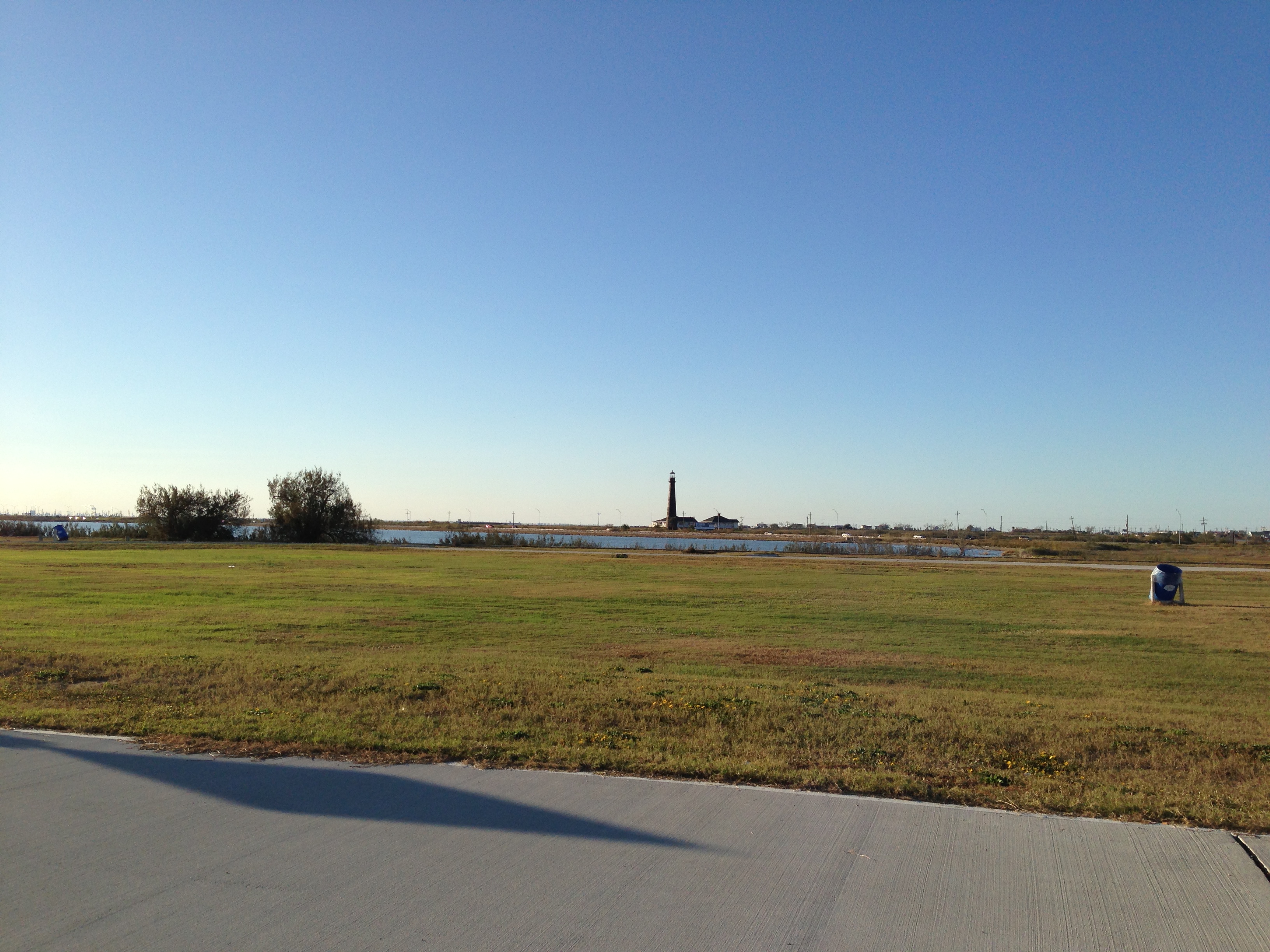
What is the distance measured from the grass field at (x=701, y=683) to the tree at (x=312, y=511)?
47362 mm

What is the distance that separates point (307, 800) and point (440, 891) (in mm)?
1945

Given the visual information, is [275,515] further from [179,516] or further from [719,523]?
[719,523]

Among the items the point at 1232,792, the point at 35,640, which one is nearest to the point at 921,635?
the point at 1232,792

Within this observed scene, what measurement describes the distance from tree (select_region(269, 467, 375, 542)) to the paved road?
72468 mm

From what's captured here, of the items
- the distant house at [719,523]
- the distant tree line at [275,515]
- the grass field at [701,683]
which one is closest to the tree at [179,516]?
the distant tree line at [275,515]

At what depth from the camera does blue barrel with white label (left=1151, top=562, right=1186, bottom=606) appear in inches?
1041

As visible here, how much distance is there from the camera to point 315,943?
4.04m

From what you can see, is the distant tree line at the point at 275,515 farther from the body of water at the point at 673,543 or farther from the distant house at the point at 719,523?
the distant house at the point at 719,523

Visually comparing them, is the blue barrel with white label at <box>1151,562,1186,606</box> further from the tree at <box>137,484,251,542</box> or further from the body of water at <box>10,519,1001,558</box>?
the tree at <box>137,484,251,542</box>

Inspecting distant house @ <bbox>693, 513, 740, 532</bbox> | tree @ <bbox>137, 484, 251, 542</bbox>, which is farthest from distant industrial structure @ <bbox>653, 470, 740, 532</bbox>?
tree @ <bbox>137, 484, 251, 542</bbox>

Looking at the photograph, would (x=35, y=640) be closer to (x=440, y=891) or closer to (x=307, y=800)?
(x=307, y=800)

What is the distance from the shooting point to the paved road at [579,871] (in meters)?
4.11

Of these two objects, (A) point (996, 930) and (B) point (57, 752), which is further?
(B) point (57, 752)

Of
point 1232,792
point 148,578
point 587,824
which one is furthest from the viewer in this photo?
point 148,578
